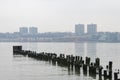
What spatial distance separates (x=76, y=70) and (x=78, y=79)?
22.3 ft

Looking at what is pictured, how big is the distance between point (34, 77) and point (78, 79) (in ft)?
15.8

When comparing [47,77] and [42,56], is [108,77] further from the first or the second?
[42,56]

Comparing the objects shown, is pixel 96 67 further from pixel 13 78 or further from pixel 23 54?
pixel 23 54

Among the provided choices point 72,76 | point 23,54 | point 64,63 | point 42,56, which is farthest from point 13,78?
Answer: point 23,54

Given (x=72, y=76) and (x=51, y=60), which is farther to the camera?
(x=51, y=60)

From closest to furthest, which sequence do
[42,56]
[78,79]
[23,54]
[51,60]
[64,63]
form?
[78,79] → [64,63] → [51,60] → [42,56] → [23,54]

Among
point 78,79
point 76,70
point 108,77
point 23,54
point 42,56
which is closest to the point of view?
point 108,77

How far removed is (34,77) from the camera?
42.9 m

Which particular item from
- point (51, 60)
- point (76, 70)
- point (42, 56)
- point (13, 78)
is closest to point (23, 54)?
point (42, 56)

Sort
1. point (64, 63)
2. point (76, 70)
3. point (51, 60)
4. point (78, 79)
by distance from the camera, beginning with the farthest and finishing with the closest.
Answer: point (51, 60) < point (64, 63) < point (76, 70) < point (78, 79)

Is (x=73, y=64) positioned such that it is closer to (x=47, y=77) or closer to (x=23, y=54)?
(x=47, y=77)

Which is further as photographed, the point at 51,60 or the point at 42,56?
the point at 42,56

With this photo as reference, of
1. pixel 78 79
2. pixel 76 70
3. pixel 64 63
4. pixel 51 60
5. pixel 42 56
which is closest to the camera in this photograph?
pixel 78 79

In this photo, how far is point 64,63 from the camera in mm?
55531
